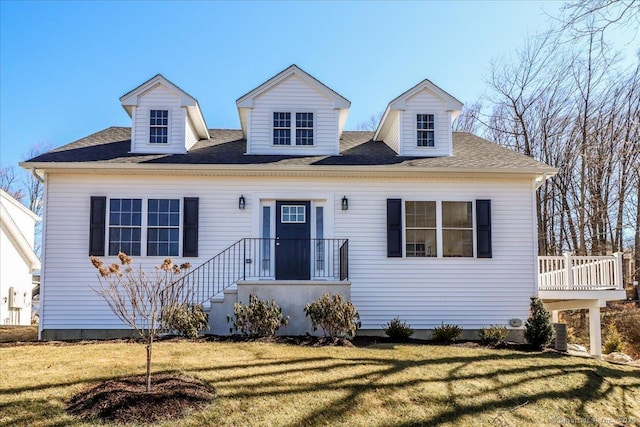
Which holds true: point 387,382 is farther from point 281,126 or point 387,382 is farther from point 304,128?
point 281,126

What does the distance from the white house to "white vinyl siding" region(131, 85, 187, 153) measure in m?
0.18

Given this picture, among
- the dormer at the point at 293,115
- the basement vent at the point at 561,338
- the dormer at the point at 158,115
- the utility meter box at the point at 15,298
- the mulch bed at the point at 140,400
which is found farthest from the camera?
the utility meter box at the point at 15,298

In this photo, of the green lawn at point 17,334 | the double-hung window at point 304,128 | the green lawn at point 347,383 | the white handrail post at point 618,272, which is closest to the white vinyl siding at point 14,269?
the green lawn at point 17,334

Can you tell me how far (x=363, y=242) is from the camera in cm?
1227

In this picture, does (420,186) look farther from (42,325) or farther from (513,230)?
(42,325)

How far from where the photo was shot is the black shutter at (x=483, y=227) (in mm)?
12234

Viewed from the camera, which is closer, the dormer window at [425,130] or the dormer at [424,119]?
the dormer at [424,119]

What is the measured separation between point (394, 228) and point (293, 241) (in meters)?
2.18

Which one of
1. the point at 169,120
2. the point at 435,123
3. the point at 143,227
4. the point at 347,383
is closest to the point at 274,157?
the point at 169,120

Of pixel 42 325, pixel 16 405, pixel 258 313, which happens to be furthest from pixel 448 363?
pixel 42 325

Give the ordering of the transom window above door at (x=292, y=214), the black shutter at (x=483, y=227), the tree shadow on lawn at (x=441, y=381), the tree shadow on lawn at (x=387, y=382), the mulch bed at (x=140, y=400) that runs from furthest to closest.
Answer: the transom window above door at (x=292, y=214) → the black shutter at (x=483, y=227) → the tree shadow on lawn at (x=441, y=381) → the tree shadow on lawn at (x=387, y=382) → the mulch bed at (x=140, y=400)

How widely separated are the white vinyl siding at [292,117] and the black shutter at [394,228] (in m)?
1.91

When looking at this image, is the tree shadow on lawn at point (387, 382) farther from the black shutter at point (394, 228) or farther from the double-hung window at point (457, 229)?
the black shutter at point (394, 228)

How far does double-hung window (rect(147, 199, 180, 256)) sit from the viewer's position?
Answer: 1202 centimetres
